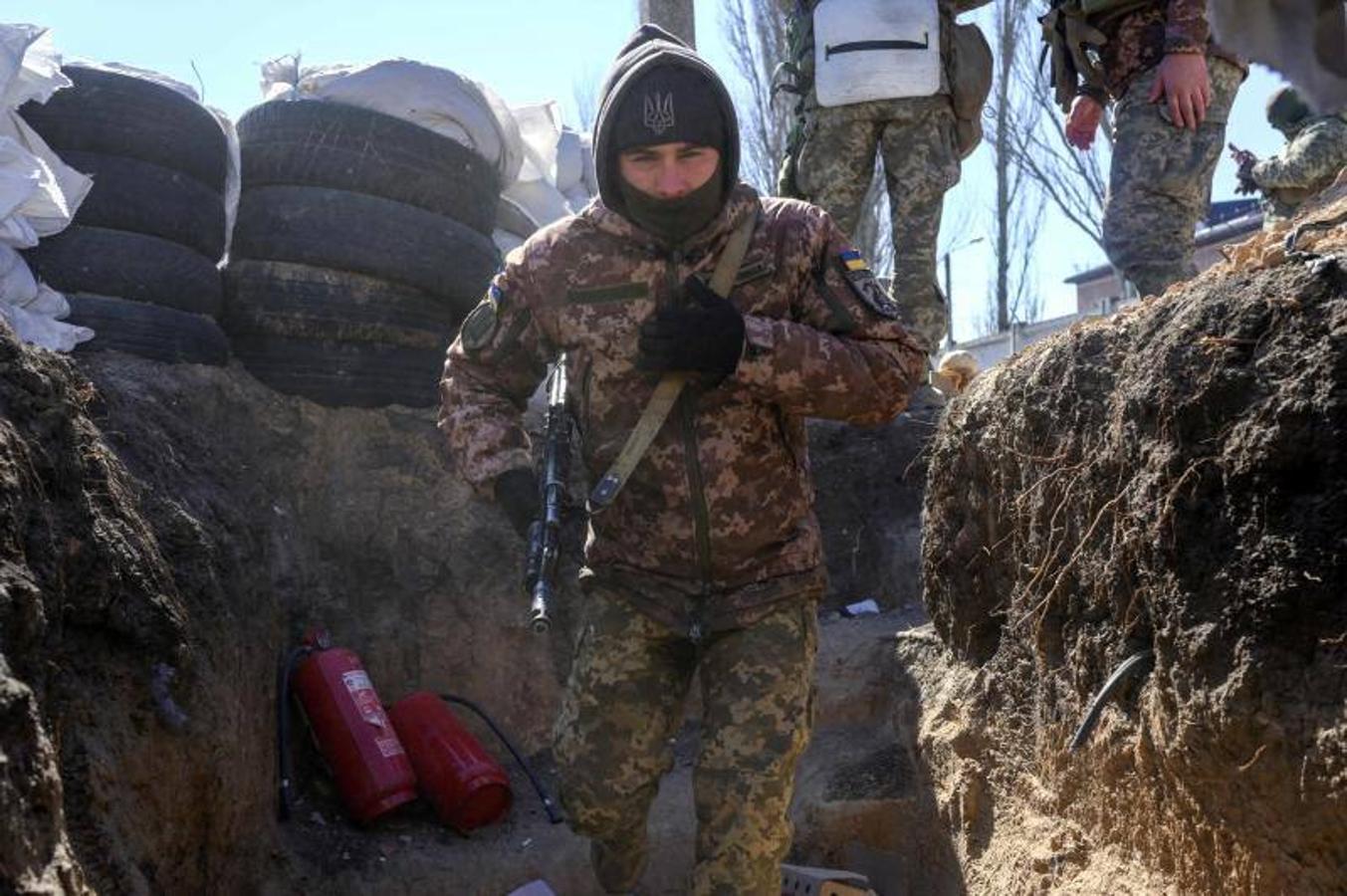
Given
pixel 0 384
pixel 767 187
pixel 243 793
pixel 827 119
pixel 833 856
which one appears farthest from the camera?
pixel 767 187

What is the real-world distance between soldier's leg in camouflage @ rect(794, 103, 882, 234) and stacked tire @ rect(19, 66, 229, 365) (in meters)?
2.62

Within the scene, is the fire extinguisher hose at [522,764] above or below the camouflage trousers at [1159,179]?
below

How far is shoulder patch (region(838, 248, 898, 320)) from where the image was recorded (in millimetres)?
3236

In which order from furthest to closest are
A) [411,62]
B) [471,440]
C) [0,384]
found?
[411,62] → [471,440] → [0,384]

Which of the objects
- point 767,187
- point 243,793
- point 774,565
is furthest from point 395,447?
point 767,187

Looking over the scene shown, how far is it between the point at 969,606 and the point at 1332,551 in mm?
2086

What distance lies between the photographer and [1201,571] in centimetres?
285

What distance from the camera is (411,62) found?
618 centimetres

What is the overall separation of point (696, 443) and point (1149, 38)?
2614 millimetres

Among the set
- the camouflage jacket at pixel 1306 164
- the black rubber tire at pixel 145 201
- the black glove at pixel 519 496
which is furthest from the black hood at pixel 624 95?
the camouflage jacket at pixel 1306 164

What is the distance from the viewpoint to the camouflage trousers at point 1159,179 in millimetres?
4590

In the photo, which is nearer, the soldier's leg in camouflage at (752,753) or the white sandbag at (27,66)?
the soldier's leg in camouflage at (752,753)

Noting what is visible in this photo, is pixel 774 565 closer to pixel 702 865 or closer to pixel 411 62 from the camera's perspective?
pixel 702 865

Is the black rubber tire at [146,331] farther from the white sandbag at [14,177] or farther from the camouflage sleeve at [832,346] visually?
the camouflage sleeve at [832,346]
